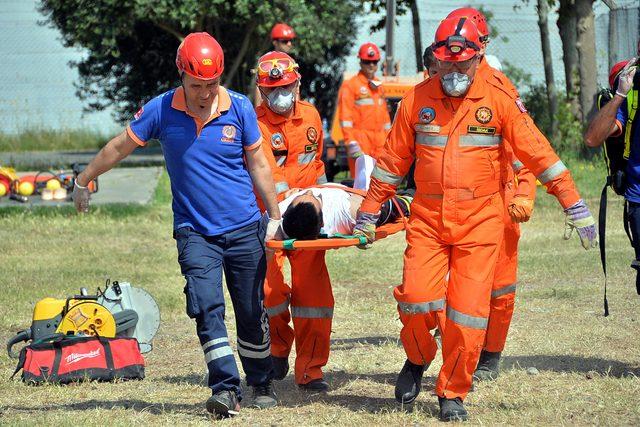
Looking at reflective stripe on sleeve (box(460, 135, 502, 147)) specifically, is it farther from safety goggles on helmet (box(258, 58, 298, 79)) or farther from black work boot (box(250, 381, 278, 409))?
black work boot (box(250, 381, 278, 409))

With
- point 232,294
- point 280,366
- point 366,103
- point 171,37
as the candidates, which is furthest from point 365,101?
point 171,37

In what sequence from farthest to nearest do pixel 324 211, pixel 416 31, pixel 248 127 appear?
pixel 416 31, pixel 324 211, pixel 248 127

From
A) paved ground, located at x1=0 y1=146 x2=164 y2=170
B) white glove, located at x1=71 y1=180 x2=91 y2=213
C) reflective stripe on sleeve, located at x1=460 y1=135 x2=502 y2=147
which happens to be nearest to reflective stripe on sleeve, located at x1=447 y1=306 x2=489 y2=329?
reflective stripe on sleeve, located at x1=460 y1=135 x2=502 y2=147

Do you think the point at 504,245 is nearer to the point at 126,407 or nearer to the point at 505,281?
the point at 505,281

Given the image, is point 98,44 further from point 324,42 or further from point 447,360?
point 447,360

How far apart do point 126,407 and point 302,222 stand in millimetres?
1516

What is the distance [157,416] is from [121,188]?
40.1 feet

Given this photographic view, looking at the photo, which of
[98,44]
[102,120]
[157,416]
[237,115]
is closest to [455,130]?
[237,115]

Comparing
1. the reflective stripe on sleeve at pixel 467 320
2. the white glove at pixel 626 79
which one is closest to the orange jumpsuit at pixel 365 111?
the white glove at pixel 626 79

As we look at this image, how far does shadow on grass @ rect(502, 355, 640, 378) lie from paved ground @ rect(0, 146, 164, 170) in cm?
1482

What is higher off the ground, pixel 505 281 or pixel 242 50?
pixel 242 50

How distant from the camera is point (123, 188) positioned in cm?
1853

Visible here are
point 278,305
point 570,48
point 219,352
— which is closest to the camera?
point 219,352

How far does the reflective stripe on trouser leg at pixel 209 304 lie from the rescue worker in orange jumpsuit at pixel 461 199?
0.99 metres
